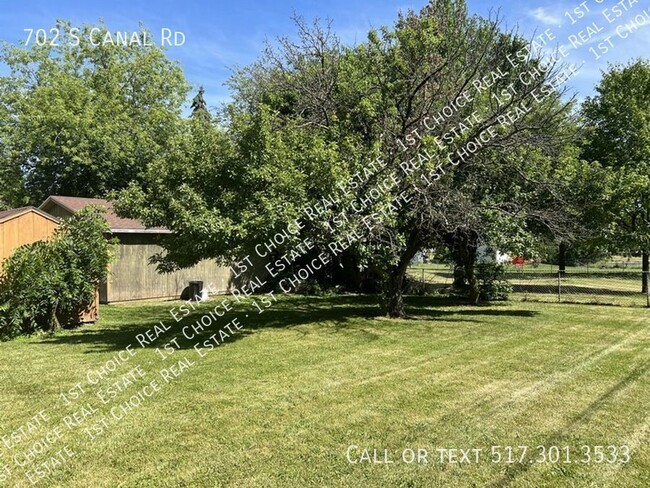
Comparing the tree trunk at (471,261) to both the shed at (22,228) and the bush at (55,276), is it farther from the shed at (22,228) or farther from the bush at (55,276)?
the shed at (22,228)

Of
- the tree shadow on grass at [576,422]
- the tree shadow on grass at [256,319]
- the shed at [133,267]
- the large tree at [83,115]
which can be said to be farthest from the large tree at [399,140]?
the large tree at [83,115]

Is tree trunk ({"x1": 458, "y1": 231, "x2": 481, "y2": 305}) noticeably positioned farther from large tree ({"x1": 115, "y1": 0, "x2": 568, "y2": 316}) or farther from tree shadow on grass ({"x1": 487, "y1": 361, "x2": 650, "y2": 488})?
tree shadow on grass ({"x1": 487, "y1": 361, "x2": 650, "y2": 488})

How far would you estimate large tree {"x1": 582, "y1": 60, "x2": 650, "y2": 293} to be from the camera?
55.7ft

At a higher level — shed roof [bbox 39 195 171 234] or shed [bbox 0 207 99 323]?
shed roof [bbox 39 195 171 234]

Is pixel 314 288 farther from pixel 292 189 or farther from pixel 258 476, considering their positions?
pixel 258 476

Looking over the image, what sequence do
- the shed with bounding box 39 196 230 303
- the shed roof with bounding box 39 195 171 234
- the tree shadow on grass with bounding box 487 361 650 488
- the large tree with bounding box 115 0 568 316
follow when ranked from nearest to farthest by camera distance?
1. the tree shadow on grass with bounding box 487 361 650 488
2. the large tree with bounding box 115 0 568 316
3. the shed roof with bounding box 39 195 171 234
4. the shed with bounding box 39 196 230 303

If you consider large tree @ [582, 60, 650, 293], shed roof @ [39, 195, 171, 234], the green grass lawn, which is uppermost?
large tree @ [582, 60, 650, 293]

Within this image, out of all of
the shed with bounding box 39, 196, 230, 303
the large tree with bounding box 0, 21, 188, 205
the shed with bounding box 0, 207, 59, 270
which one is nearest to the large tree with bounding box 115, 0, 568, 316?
the shed with bounding box 0, 207, 59, 270

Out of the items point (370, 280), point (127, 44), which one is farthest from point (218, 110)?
point (127, 44)

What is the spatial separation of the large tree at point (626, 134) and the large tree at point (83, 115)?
1950cm

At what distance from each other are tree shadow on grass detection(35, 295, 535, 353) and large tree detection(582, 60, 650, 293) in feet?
21.5

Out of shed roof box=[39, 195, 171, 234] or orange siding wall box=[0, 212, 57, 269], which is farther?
shed roof box=[39, 195, 171, 234]

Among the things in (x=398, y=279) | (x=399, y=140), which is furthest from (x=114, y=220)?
(x=399, y=140)

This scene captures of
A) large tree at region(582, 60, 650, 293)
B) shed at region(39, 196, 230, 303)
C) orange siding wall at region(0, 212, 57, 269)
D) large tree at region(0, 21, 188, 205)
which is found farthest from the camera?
large tree at region(0, 21, 188, 205)
